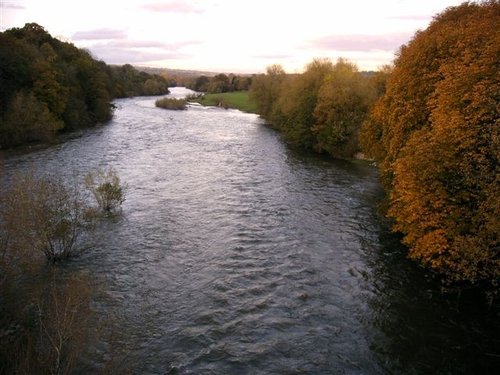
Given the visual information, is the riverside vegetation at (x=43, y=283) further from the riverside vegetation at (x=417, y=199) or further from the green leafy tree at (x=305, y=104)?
the green leafy tree at (x=305, y=104)

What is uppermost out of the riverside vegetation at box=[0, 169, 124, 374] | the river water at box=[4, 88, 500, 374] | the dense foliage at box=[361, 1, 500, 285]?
the dense foliage at box=[361, 1, 500, 285]

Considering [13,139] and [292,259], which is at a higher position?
[13,139]

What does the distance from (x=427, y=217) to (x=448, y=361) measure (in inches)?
281

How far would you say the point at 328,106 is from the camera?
55375 mm

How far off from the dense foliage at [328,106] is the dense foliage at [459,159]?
85.9 feet

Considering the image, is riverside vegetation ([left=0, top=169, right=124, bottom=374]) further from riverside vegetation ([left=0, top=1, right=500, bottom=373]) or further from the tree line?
the tree line

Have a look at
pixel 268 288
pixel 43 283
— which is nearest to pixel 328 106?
pixel 268 288

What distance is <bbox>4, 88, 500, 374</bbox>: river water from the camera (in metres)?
16.7

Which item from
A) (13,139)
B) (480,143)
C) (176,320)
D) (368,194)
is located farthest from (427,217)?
(13,139)

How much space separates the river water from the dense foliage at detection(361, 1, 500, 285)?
278cm

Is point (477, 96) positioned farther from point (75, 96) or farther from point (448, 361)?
point (75, 96)

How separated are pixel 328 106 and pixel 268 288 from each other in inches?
1499

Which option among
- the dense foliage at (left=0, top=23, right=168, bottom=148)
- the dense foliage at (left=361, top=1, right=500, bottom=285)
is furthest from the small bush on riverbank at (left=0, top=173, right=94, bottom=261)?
the dense foliage at (left=0, top=23, right=168, bottom=148)

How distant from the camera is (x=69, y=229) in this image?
23203 mm
